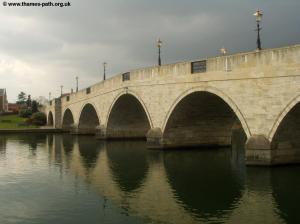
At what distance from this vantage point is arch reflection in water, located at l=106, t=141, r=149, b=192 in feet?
61.1

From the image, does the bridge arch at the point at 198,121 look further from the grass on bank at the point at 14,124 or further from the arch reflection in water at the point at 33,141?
the grass on bank at the point at 14,124

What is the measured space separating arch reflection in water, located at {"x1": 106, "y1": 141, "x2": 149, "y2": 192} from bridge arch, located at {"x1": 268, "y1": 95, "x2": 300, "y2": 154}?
6.46 m

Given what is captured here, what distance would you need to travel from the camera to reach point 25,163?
25188mm

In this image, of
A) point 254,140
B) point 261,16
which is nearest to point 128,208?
point 254,140

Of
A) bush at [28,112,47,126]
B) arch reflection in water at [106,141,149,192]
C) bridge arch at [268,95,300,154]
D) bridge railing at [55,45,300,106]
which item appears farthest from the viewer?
bush at [28,112,47,126]

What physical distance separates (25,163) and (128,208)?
13.0 meters

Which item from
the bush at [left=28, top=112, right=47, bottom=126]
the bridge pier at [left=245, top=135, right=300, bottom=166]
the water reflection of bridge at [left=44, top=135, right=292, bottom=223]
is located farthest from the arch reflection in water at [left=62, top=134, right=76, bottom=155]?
the bush at [left=28, top=112, right=47, bottom=126]

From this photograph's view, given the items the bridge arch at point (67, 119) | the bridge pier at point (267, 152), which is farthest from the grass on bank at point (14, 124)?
the bridge pier at point (267, 152)

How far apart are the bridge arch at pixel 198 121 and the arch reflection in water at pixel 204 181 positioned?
161 centimetres

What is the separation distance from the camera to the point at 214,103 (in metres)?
28.0

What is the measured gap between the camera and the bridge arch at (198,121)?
27.8 metres

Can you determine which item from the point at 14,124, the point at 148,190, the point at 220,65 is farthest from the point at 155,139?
the point at 14,124

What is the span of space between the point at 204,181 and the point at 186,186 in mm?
1334

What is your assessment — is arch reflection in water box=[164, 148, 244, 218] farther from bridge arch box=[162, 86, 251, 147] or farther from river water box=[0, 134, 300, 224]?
bridge arch box=[162, 86, 251, 147]
